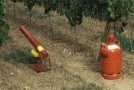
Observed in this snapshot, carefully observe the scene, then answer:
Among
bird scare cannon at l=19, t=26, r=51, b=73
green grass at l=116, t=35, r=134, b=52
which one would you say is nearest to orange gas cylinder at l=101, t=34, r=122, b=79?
bird scare cannon at l=19, t=26, r=51, b=73

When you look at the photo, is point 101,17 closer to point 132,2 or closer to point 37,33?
point 132,2

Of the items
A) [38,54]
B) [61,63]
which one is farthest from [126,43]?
[38,54]

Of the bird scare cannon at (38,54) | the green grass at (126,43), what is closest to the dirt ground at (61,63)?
the bird scare cannon at (38,54)

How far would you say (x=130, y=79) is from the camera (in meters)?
7.56

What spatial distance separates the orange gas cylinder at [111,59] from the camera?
7.43m

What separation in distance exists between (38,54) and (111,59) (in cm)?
158

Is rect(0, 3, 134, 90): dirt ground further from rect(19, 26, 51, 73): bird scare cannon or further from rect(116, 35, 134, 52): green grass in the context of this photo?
rect(116, 35, 134, 52): green grass

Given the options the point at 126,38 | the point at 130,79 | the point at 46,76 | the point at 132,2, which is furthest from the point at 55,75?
the point at 126,38

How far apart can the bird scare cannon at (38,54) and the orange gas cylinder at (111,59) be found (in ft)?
3.96

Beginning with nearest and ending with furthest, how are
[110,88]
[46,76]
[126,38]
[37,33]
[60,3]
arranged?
[110,88], [46,76], [60,3], [126,38], [37,33]

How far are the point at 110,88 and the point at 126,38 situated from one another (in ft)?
10.2

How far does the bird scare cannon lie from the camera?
7.65m

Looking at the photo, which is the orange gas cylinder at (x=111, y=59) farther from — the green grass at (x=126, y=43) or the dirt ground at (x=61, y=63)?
the green grass at (x=126, y=43)

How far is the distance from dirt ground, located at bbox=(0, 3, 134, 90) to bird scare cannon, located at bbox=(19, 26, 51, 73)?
0.12 metres
